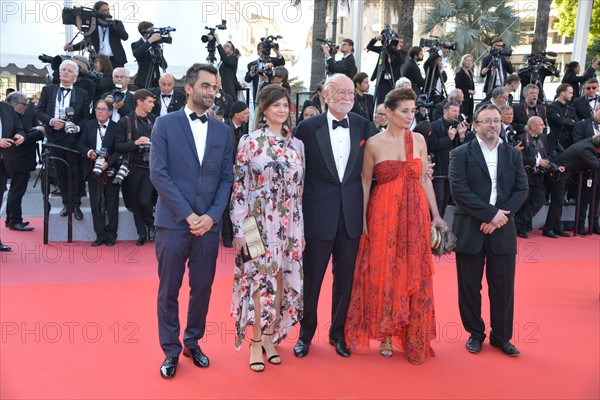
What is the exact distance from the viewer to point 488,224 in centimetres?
416

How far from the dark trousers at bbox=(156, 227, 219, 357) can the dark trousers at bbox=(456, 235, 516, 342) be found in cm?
178

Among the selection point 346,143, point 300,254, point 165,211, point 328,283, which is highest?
point 346,143

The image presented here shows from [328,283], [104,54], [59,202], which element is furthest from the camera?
[104,54]

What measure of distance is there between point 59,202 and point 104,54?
2430 millimetres

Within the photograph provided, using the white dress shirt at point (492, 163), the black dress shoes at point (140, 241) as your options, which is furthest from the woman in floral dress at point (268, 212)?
the black dress shoes at point (140, 241)

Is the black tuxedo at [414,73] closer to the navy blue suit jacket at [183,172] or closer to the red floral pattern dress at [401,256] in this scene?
the red floral pattern dress at [401,256]

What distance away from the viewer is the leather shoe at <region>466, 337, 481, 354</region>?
4.25m

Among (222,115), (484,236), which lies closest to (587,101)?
(222,115)

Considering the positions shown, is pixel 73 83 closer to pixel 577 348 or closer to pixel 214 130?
pixel 214 130

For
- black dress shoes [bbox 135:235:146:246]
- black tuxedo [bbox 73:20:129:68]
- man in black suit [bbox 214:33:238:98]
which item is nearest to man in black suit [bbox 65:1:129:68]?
black tuxedo [bbox 73:20:129:68]

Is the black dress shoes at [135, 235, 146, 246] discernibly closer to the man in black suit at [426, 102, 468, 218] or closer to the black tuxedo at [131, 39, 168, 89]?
the black tuxedo at [131, 39, 168, 89]

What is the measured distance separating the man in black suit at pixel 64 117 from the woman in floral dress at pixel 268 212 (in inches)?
160

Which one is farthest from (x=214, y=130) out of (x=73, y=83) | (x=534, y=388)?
Answer: (x=73, y=83)

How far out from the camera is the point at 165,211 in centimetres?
372
